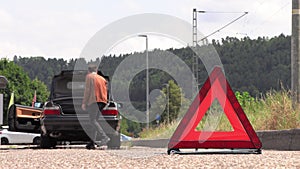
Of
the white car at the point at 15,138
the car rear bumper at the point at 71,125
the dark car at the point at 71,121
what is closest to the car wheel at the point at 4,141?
the white car at the point at 15,138

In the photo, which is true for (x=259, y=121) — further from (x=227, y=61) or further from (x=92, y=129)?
(x=227, y=61)

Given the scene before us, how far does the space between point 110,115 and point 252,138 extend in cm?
493

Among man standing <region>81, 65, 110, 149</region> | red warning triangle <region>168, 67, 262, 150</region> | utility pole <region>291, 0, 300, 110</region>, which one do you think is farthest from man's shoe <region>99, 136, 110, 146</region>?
utility pole <region>291, 0, 300, 110</region>

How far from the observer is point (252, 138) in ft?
36.9

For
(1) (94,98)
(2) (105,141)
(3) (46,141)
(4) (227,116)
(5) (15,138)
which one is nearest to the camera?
(4) (227,116)

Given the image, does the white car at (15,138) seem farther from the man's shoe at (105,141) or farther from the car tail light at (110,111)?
the man's shoe at (105,141)

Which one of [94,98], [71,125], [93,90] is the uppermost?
[93,90]

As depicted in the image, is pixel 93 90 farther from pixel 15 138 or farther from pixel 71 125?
pixel 15 138

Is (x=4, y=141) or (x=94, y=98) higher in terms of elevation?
(x=94, y=98)

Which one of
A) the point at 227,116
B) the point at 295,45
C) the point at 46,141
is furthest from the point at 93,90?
the point at 295,45

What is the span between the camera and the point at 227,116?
444 inches

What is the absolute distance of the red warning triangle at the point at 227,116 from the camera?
436 inches

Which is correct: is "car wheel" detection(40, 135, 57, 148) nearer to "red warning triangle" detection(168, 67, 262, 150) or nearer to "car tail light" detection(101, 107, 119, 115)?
"car tail light" detection(101, 107, 119, 115)

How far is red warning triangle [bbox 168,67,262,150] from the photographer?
11086mm
